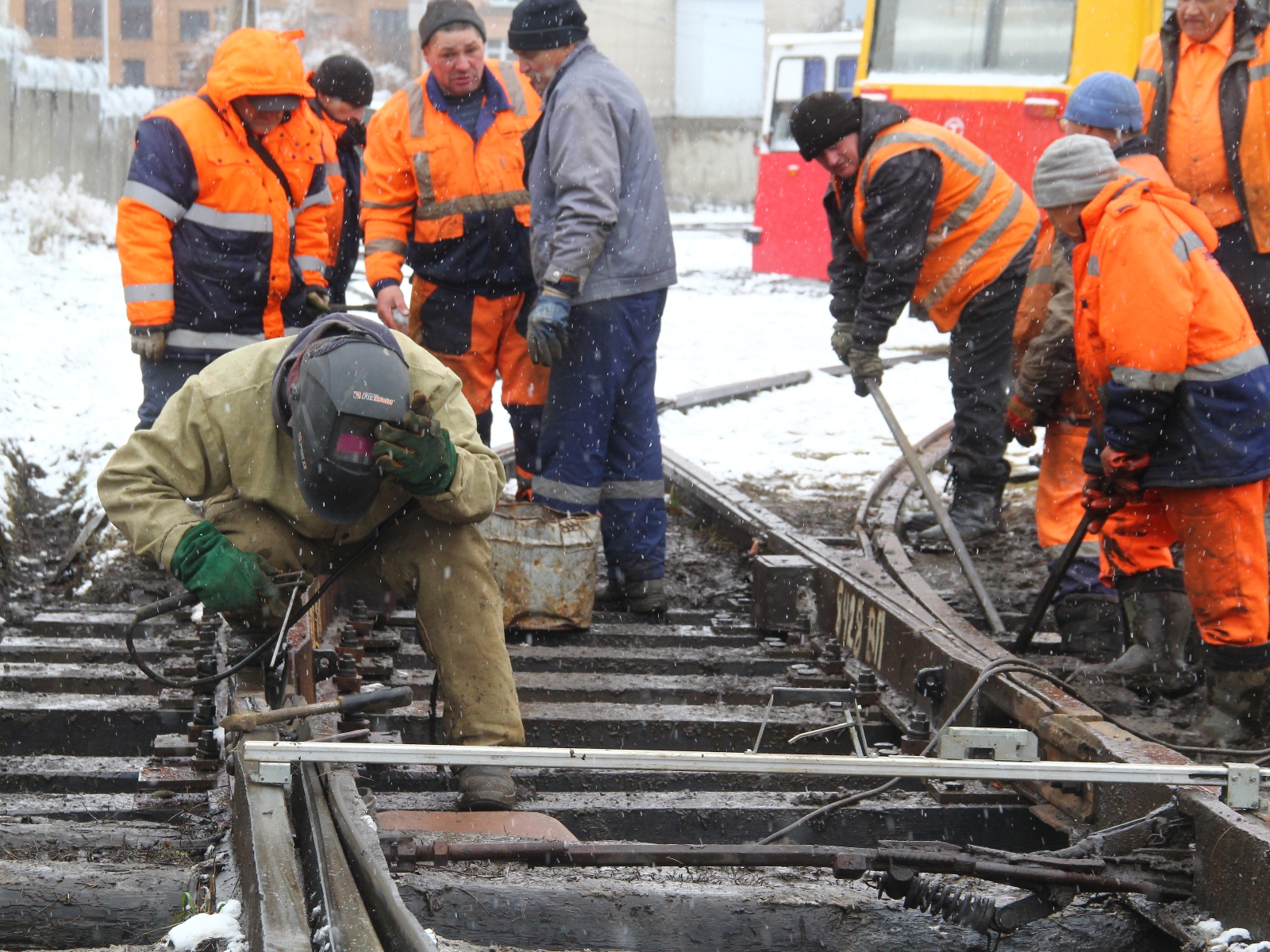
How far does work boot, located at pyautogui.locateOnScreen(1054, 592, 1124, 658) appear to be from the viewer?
4.75 m

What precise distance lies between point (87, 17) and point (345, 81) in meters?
45.6

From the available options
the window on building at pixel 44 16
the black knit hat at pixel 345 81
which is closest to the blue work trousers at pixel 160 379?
the black knit hat at pixel 345 81

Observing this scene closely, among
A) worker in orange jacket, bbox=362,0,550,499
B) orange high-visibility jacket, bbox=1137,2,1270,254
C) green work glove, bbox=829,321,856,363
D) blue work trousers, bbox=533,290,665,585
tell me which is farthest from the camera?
green work glove, bbox=829,321,856,363

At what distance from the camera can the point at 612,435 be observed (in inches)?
209

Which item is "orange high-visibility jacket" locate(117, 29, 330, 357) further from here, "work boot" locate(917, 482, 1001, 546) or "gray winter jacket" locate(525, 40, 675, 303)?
"work boot" locate(917, 482, 1001, 546)

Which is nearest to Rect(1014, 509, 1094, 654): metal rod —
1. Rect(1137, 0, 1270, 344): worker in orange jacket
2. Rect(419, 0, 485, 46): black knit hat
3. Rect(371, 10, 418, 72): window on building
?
Rect(1137, 0, 1270, 344): worker in orange jacket

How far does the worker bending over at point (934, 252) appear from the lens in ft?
18.6

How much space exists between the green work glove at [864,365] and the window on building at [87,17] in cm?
4643

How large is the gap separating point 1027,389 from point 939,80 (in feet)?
26.1

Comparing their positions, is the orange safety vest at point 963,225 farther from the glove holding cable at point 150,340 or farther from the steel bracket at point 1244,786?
the steel bracket at point 1244,786

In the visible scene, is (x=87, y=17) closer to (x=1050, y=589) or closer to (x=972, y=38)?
(x=972, y=38)

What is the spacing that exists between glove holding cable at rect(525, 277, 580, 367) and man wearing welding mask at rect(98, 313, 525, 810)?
1.41 meters

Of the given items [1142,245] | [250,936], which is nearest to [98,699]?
[250,936]

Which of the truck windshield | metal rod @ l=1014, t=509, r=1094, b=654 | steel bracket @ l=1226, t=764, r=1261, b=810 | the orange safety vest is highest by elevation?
the truck windshield
